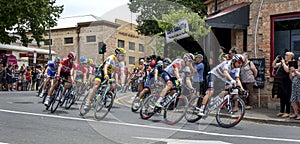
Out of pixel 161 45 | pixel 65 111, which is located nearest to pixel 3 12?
pixel 65 111

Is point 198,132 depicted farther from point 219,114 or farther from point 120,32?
point 120,32

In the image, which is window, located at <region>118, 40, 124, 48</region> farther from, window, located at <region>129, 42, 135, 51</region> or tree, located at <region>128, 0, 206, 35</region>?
tree, located at <region>128, 0, 206, 35</region>

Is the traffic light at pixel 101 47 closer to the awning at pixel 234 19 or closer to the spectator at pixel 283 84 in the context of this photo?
the spectator at pixel 283 84

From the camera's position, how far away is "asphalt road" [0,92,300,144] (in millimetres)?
6434

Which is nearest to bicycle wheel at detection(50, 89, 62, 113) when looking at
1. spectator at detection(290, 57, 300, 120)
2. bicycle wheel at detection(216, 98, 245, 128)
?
bicycle wheel at detection(216, 98, 245, 128)

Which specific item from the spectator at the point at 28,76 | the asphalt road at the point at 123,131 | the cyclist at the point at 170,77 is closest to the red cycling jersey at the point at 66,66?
the asphalt road at the point at 123,131

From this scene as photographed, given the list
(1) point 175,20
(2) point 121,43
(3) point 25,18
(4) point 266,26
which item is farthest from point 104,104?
(3) point 25,18

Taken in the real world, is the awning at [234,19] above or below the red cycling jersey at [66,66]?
above

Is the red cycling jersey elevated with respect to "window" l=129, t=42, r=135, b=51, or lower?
lower

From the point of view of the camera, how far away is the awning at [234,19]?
41.2 ft

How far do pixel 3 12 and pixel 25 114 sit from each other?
56.5ft

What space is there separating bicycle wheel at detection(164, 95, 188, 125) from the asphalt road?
0.16m

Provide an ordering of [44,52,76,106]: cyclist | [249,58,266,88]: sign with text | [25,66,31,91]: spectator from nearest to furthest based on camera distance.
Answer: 1. [44,52,76,106]: cyclist
2. [249,58,266,88]: sign with text
3. [25,66,31,91]: spectator

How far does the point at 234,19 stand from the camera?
12656mm
